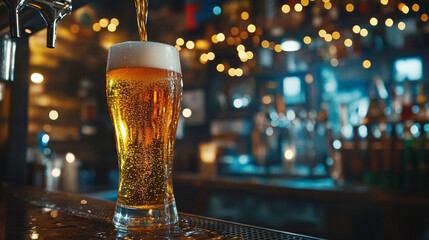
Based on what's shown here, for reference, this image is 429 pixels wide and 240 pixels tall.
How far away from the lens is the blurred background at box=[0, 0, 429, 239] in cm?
187

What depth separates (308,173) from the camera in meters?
3.23

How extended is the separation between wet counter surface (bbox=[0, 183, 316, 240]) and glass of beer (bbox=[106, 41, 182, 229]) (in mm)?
52

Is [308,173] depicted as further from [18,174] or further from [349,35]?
[18,174]

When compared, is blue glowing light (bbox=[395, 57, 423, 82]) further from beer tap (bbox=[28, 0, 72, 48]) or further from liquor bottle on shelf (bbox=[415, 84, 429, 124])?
beer tap (bbox=[28, 0, 72, 48])

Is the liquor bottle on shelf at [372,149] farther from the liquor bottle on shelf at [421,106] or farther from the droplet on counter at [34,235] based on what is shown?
the droplet on counter at [34,235]

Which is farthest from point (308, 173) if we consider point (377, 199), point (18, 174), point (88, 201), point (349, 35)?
point (88, 201)

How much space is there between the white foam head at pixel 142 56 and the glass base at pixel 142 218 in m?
0.26

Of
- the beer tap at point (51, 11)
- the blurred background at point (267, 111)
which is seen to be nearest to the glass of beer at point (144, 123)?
the beer tap at point (51, 11)

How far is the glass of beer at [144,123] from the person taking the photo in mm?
625

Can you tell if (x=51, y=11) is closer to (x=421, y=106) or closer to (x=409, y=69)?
(x=421, y=106)

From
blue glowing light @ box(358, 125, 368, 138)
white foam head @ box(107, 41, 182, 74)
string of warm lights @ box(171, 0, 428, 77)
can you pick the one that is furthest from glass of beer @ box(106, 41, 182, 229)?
string of warm lights @ box(171, 0, 428, 77)

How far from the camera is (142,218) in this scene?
599 millimetres

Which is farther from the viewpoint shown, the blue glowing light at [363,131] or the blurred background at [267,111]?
the blue glowing light at [363,131]

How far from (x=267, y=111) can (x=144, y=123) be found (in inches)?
133
